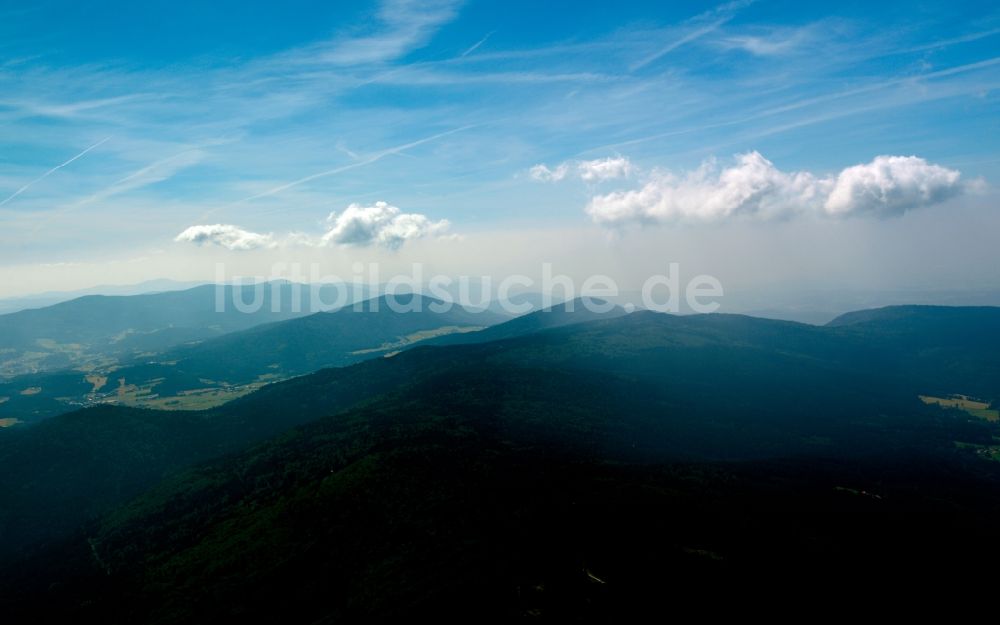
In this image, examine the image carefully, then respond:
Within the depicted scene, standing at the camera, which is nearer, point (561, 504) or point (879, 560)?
point (879, 560)

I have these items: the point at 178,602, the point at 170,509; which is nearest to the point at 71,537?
the point at 170,509

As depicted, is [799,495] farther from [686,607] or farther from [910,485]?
[686,607]

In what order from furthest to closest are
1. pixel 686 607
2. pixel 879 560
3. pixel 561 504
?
pixel 561 504 < pixel 879 560 < pixel 686 607

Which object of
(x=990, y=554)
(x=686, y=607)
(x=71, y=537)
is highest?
(x=686, y=607)

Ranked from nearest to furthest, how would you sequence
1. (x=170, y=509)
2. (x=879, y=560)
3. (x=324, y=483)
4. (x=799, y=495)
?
(x=879, y=560), (x=799, y=495), (x=324, y=483), (x=170, y=509)

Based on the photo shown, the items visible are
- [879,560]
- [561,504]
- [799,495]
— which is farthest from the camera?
[799,495]

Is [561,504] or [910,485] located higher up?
[561,504]

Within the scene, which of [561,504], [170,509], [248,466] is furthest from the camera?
[248,466]

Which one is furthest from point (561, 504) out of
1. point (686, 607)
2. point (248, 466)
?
point (248, 466)

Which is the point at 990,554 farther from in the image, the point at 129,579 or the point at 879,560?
the point at 129,579
